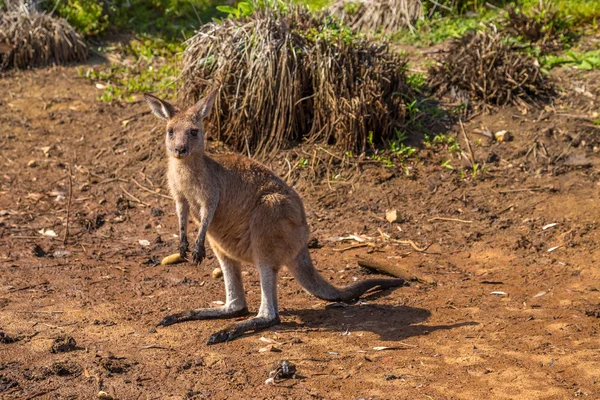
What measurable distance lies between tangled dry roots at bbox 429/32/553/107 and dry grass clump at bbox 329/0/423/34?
61.7 inches

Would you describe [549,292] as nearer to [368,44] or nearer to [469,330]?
[469,330]

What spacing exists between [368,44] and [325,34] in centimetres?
48

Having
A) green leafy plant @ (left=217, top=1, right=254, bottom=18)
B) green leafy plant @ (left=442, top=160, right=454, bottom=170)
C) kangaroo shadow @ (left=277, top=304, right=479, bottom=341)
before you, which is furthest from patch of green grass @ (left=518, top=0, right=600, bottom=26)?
kangaroo shadow @ (left=277, top=304, right=479, bottom=341)

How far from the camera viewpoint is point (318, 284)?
553 cm

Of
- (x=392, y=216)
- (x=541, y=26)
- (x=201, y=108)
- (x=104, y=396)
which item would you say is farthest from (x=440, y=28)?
(x=104, y=396)

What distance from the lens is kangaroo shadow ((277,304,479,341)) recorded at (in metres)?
5.13

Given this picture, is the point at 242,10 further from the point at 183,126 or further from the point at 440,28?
the point at 183,126

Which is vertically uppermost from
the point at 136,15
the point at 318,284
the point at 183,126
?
the point at 136,15

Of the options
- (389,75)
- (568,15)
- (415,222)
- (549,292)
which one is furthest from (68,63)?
(549,292)

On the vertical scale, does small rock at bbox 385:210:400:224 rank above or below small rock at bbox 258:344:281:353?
below

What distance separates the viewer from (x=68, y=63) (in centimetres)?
1014

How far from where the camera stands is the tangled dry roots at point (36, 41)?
9.84 metres

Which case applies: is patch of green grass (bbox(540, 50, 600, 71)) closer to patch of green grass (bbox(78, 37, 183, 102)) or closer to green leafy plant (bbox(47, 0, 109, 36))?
patch of green grass (bbox(78, 37, 183, 102))

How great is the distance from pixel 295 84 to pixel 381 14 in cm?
256
